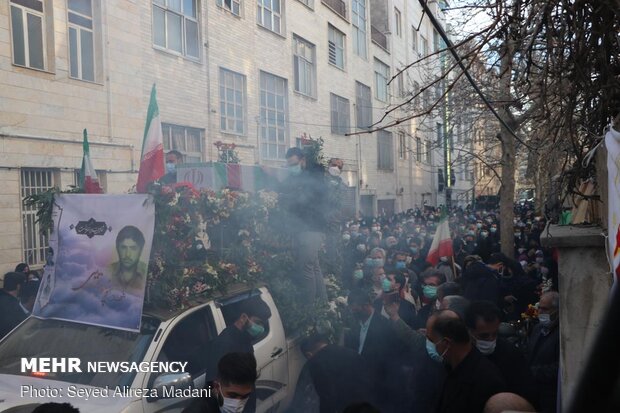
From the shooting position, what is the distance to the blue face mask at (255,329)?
16.5 feet

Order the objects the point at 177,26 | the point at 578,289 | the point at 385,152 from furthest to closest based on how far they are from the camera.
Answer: the point at 385,152 → the point at 177,26 → the point at 578,289

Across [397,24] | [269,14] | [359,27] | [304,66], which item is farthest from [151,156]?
[397,24]

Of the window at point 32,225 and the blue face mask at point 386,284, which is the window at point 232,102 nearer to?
the window at point 32,225

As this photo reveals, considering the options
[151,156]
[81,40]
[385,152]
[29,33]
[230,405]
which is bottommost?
[230,405]

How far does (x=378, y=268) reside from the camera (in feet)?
25.9

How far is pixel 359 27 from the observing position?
28.2m

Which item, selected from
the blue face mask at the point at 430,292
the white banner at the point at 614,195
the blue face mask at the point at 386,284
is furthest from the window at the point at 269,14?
the white banner at the point at 614,195

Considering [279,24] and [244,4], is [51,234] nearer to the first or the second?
[244,4]

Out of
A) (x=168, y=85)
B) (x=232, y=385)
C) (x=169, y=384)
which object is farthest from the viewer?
(x=168, y=85)

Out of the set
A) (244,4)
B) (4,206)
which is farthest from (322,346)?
(244,4)

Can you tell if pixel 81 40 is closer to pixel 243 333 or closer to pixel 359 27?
pixel 243 333

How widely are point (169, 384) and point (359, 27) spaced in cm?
2651

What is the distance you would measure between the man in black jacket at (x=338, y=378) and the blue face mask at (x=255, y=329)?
1.95ft

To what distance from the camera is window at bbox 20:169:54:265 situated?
35.9ft
